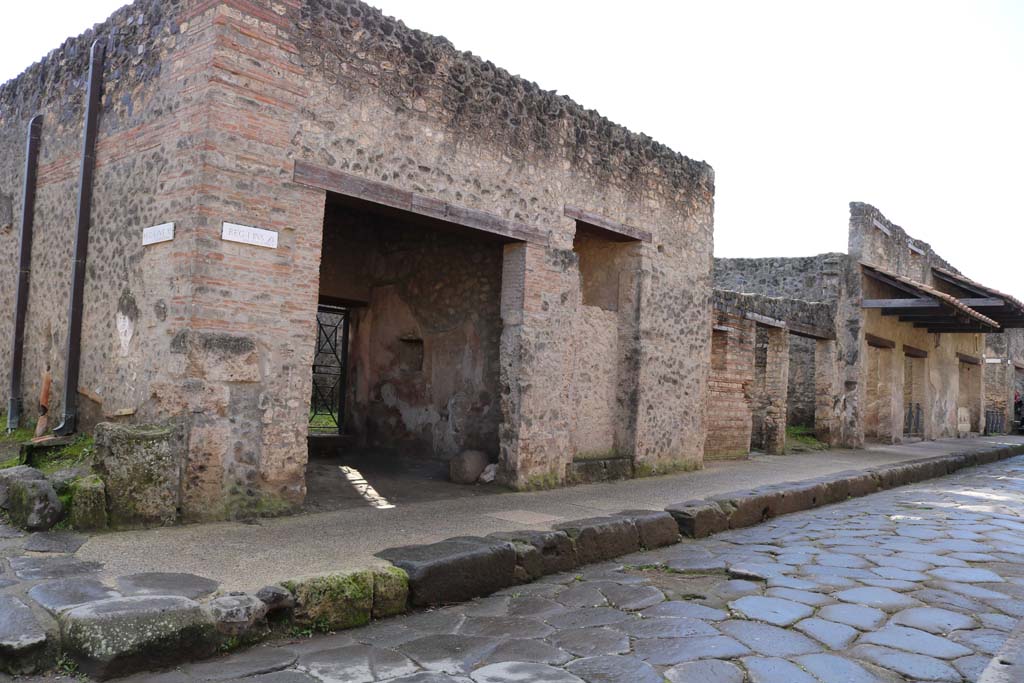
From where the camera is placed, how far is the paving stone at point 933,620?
3.90 m

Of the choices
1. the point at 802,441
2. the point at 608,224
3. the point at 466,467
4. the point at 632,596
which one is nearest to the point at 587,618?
the point at 632,596

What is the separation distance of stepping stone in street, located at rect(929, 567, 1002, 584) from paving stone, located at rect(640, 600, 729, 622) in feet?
5.84

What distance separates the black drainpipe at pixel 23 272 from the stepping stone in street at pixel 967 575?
25.8ft

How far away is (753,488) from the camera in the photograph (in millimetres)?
8039

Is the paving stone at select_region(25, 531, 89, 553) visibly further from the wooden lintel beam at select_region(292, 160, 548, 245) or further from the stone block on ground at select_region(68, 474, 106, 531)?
the wooden lintel beam at select_region(292, 160, 548, 245)

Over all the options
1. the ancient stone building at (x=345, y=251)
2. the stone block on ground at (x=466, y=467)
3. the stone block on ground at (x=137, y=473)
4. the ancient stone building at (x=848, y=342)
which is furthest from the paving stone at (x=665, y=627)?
the ancient stone building at (x=848, y=342)

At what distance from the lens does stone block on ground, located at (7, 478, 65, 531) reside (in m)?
4.57

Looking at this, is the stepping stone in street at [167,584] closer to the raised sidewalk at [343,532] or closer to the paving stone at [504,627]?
the raised sidewalk at [343,532]

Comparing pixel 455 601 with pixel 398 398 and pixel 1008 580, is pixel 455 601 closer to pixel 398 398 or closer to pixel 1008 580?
pixel 1008 580

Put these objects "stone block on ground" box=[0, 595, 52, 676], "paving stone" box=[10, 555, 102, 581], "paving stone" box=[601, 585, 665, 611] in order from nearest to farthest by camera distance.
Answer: "stone block on ground" box=[0, 595, 52, 676] < "paving stone" box=[10, 555, 102, 581] < "paving stone" box=[601, 585, 665, 611]

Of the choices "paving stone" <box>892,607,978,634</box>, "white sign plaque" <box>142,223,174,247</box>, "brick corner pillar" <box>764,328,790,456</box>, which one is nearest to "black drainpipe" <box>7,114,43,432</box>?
"white sign plaque" <box>142,223,174,247</box>

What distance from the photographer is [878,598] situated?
4441mm

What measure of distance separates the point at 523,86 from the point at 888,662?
6038mm

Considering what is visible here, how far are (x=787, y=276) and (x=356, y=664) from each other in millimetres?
15382
